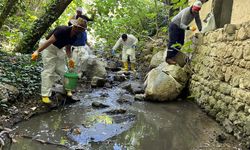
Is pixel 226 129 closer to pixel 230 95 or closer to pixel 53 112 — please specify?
pixel 230 95

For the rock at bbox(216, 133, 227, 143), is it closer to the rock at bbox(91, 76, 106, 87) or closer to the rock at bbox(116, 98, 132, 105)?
the rock at bbox(116, 98, 132, 105)

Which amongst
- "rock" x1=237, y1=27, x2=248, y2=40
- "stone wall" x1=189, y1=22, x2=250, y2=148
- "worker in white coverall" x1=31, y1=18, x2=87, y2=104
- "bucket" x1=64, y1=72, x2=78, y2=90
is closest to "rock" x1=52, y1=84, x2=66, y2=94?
"bucket" x1=64, y1=72, x2=78, y2=90

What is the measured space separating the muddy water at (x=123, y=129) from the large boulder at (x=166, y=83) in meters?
0.36

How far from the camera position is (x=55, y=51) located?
5.63 metres

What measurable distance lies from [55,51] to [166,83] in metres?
2.61

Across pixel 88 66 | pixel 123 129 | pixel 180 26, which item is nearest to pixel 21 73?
pixel 88 66

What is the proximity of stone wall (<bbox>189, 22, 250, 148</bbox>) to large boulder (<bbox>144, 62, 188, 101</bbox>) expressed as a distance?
0.37 m

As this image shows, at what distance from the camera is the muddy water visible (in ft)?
13.5

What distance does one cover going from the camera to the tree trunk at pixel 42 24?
26.6ft

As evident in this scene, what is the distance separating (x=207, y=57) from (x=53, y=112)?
11.0ft

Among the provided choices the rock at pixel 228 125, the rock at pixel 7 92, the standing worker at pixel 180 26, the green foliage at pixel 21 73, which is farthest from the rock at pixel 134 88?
the rock at pixel 7 92

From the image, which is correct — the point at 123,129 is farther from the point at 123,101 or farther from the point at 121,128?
the point at 123,101

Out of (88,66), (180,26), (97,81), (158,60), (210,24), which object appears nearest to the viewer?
(210,24)

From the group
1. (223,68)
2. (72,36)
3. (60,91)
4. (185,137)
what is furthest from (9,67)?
(223,68)
